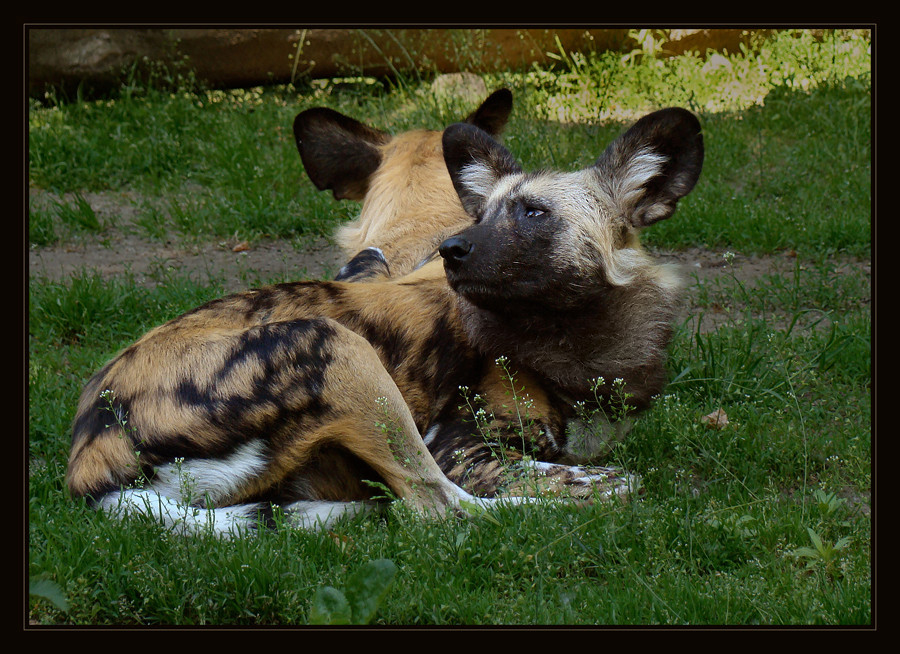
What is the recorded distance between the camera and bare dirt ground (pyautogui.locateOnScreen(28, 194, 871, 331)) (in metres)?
6.12


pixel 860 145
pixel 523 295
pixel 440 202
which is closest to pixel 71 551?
pixel 523 295

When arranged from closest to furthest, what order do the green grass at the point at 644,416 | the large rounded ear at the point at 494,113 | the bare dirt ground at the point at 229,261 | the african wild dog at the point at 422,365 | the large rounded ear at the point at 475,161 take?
the green grass at the point at 644,416 < the african wild dog at the point at 422,365 < the large rounded ear at the point at 475,161 < the large rounded ear at the point at 494,113 < the bare dirt ground at the point at 229,261

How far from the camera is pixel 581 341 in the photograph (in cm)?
392

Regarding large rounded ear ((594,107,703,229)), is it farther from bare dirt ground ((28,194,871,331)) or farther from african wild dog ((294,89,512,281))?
bare dirt ground ((28,194,871,331))

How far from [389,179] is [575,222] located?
167 centimetres

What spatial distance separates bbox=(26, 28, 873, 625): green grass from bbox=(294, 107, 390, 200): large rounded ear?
1119 millimetres

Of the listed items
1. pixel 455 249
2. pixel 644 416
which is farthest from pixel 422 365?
pixel 644 416

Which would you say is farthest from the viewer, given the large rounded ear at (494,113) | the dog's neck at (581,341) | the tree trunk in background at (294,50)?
the tree trunk in background at (294,50)

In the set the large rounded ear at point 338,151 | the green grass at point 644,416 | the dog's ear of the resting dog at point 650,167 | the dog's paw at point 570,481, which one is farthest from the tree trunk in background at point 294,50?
the dog's paw at point 570,481

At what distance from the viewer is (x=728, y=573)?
9.83ft

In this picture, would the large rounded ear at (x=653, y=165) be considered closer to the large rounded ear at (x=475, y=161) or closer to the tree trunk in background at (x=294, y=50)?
the large rounded ear at (x=475, y=161)

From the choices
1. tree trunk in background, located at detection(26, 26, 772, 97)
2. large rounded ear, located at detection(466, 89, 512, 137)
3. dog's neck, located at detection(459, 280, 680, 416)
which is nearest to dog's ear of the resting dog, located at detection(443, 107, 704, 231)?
dog's neck, located at detection(459, 280, 680, 416)

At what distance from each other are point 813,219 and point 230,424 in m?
4.62

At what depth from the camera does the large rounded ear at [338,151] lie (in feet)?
17.7
